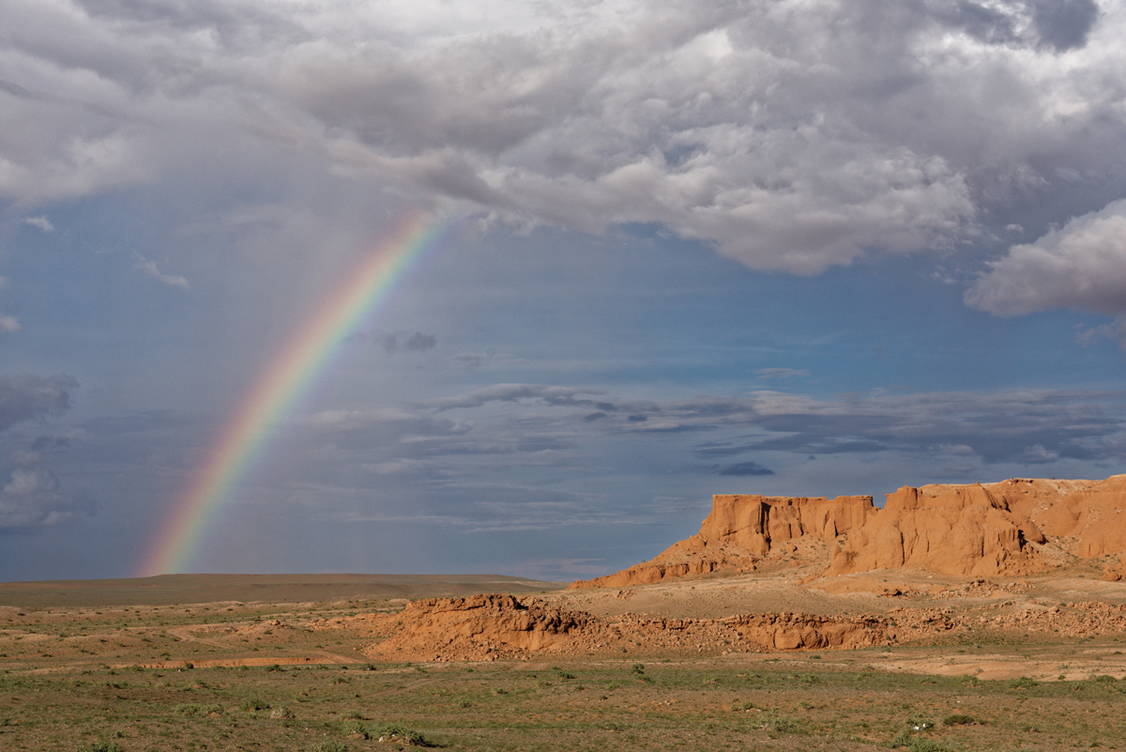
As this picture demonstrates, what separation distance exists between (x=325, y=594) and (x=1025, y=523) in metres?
93.8

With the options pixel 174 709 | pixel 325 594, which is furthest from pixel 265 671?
pixel 325 594

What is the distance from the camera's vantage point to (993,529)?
10038cm

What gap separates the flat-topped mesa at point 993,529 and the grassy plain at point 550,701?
120 ft

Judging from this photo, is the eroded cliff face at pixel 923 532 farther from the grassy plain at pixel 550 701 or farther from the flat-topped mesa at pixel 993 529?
the grassy plain at pixel 550 701

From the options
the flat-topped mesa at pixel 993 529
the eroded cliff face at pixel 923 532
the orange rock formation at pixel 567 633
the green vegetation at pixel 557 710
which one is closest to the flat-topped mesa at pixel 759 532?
the eroded cliff face at pixel 923 532

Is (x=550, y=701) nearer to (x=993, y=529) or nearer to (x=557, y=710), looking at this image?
(x=557, y=710)

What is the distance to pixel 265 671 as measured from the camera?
51562 millimetres

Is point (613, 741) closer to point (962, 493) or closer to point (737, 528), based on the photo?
point (962, 493)

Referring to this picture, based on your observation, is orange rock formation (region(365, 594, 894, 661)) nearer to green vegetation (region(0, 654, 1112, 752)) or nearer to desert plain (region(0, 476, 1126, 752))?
desert plain (region(0, 476, 1126, 752))

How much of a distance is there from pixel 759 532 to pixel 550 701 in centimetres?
9815

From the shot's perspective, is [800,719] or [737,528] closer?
[800,719]

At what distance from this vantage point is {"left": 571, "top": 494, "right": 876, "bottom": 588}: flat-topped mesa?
124m

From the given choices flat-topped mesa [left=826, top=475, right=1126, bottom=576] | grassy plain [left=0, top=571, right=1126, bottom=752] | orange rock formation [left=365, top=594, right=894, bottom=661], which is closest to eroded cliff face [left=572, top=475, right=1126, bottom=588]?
flat-topped mesa [left=826, top=475, right=1126, bottom=576]

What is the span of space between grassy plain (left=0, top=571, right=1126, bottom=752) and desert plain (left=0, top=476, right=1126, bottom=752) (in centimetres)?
17
